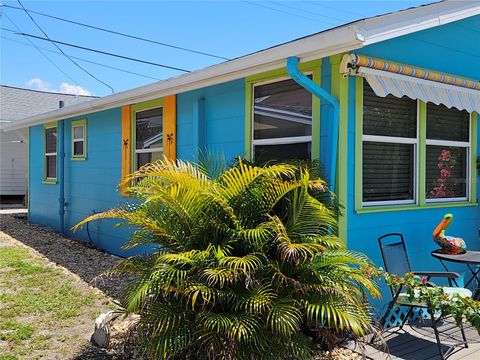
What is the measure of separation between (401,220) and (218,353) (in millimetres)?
2513

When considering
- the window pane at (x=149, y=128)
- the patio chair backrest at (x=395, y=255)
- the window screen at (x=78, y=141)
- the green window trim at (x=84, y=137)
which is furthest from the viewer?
the window screen at (x=78, y=141)

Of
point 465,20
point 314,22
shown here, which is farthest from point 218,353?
point 314,22

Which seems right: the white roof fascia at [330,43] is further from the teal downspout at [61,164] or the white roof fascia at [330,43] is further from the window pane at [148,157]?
the teal downspout at [61,164]

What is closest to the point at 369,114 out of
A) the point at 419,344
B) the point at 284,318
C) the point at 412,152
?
the point at 412,152

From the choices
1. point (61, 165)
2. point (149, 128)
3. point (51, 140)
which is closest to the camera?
point (149, 128)

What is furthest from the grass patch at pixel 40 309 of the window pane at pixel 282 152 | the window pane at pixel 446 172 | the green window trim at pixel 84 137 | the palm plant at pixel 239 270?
the window pane at pixel 446 172

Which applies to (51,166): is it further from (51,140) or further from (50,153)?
(51,140)

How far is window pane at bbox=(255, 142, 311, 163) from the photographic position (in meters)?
4.37

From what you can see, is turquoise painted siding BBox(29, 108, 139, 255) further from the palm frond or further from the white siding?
the white siding

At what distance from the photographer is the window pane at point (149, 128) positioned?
6574 millimetres

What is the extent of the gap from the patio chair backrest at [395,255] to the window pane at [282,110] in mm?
1282

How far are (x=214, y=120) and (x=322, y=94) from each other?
1.97 metres

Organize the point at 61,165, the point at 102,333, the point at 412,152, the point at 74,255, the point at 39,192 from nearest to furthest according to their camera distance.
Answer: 1. the point at 102,333
2. the point at 412,152
3. the point at 74,255
4. the point at 61,165
5. the point at 39,192

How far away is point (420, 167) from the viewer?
15.3 feet
